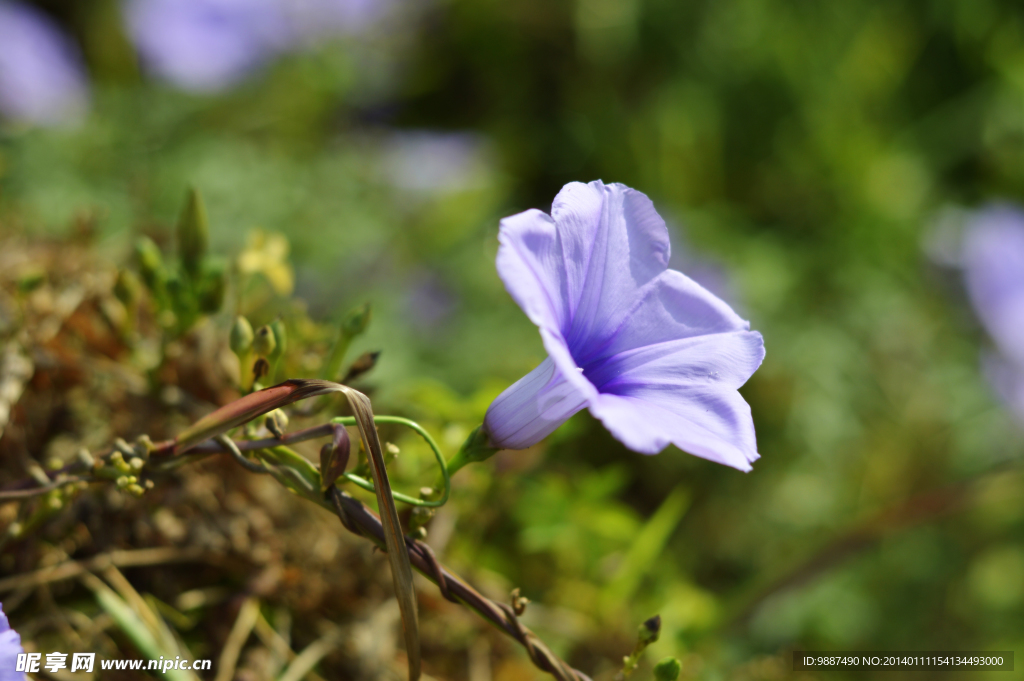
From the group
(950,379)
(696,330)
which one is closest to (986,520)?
(950,379)

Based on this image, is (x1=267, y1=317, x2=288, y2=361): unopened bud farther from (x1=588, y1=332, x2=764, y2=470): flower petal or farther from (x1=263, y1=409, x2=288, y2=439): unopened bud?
(x1=588, y1=332, x2=764, y2=470): flower petal

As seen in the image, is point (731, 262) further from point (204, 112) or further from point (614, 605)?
point (204, 112)

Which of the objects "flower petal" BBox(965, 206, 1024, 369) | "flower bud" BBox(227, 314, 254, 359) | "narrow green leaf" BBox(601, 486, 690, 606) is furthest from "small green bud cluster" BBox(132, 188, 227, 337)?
"flower petal" BBox(965, 206, 1024, 369)

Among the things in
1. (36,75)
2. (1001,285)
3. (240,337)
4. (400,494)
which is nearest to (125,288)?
(240,337)

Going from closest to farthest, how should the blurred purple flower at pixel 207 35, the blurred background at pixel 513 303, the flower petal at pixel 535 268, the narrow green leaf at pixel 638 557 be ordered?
the flower petal at pixel 535 268, the blurred background at pixel 513 303, the narrow green leaf at pixel 638 557, the blurred purple flower at pixel 207 35

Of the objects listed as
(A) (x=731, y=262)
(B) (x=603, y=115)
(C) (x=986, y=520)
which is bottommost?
(C) (x=986, y=520)

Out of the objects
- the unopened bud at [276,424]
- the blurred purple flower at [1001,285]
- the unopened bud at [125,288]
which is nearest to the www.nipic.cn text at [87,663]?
the unopened bud at [276,424]

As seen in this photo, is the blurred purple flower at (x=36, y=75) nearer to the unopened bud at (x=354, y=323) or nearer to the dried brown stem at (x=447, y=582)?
the unopened bud at (x=354, y=323)
